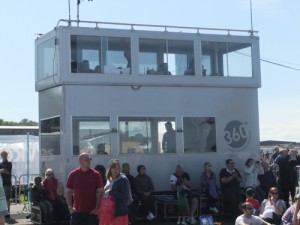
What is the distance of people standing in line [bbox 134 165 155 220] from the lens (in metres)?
13.8

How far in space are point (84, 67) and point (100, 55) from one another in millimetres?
477

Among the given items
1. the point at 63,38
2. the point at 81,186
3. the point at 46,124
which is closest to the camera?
the point at 81,186

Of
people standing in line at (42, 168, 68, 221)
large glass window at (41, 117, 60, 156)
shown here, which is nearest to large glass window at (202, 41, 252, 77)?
large glass window at (41, 117, 60, 156)

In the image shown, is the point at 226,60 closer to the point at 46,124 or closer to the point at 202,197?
the point at 202,197

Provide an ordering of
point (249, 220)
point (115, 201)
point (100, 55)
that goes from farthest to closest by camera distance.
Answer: point (100, 55) → point (249, 220) → point (115, 201)

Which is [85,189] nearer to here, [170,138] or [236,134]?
[170,138]

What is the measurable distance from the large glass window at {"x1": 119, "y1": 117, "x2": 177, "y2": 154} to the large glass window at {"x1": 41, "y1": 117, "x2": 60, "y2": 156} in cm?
144

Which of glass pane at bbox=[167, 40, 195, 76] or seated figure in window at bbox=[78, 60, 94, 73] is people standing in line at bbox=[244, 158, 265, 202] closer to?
glass pane at bbox=[167, 40, 195, 76]

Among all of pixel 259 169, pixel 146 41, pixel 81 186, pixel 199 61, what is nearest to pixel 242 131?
pixel 259 169

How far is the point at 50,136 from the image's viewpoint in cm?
1430

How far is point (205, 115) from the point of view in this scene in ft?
48.9

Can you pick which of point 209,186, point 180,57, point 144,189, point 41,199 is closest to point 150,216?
point 144,189

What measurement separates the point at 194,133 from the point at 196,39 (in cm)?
229

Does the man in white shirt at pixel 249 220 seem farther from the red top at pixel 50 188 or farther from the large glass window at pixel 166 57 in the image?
the large glass window at pixel 166 57
